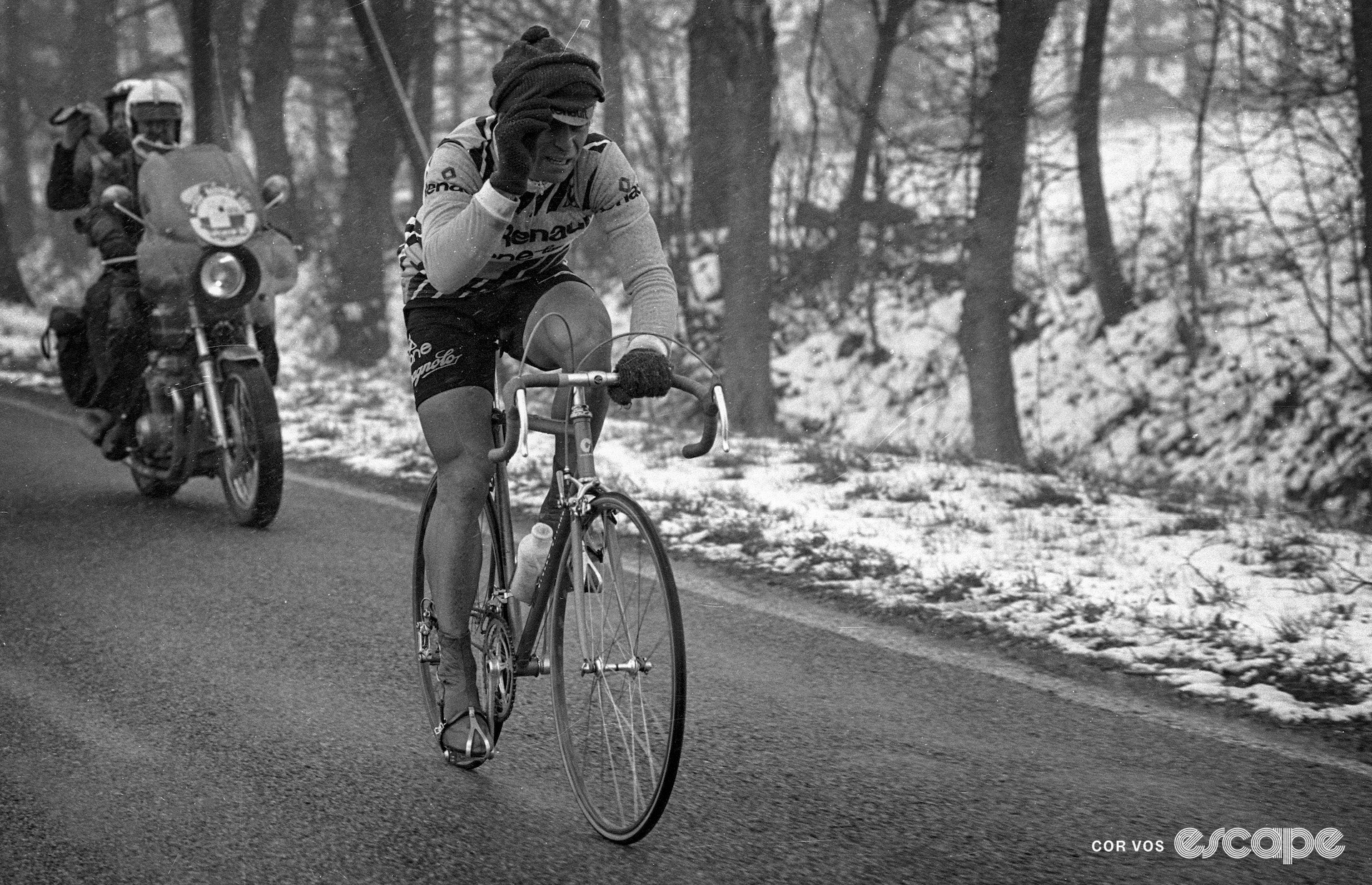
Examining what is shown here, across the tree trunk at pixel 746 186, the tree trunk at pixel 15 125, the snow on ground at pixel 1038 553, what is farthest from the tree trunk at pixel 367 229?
the tree trunk at pixel 15 125

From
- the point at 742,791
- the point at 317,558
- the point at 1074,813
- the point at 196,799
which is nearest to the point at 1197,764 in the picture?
the point at 1074,813

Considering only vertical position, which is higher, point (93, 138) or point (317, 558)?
point (93, 138)

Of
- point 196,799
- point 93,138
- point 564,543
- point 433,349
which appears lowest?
point 196,799

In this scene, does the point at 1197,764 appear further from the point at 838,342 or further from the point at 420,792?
the point at 838,342

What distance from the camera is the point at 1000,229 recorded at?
1191 cm

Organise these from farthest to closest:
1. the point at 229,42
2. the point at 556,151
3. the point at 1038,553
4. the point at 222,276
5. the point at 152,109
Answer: the point at 229,42
the point at 152,109
the point at 222,276
the point at 1038,553
the point at 556,151

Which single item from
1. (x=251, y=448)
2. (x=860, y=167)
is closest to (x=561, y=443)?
(x=251, y=448)

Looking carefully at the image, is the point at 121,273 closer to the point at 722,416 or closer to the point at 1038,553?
the point at 1038,553

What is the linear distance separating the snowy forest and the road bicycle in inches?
251

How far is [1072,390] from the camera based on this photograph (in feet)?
49.8

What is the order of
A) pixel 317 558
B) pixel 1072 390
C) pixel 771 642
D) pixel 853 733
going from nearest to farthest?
pixel 853 733, pixel 771 642, pixel 317 558, pixel 1072 390

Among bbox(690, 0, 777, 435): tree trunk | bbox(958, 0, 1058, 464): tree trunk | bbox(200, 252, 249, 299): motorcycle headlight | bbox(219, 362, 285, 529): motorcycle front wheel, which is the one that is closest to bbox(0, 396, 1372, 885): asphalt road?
bbox(219, 362, 285, 529): motorcycle front wheel

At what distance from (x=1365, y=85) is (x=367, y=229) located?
13.4 meters

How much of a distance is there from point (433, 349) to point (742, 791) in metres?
1.46
